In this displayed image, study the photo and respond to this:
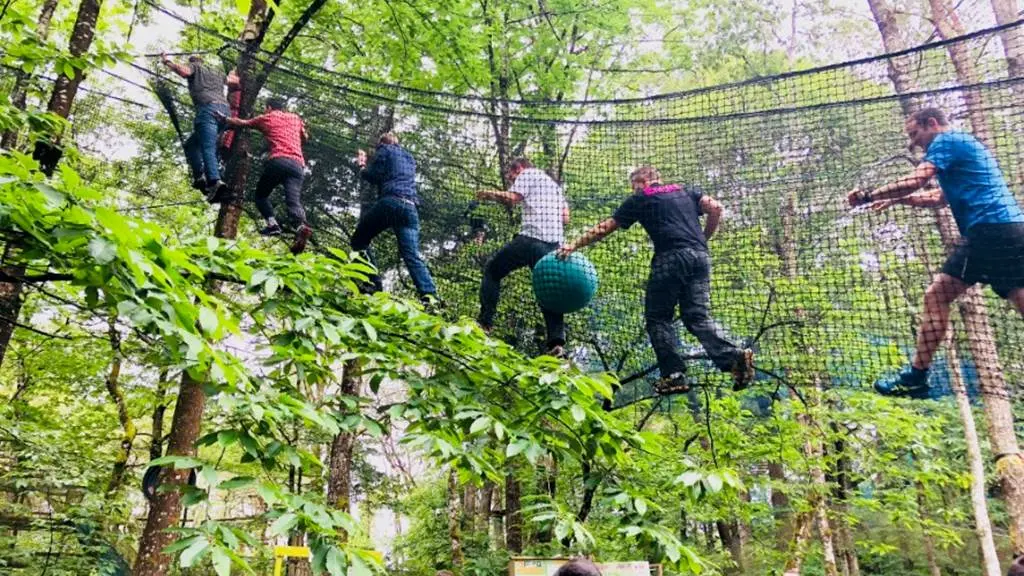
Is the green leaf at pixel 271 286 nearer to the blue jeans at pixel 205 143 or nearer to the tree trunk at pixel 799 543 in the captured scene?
the blue jeans at pixel 205 143

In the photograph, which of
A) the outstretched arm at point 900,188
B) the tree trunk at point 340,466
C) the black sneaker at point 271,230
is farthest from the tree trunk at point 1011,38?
the tree trunk at point 340,466

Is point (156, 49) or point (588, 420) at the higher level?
point (156, 49)

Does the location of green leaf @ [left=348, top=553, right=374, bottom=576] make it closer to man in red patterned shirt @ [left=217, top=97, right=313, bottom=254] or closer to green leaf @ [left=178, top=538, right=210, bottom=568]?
green leaf @ [left=178, top=538, right=210, bottom=568]

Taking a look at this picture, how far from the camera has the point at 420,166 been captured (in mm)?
3996

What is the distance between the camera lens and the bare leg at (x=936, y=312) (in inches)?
105

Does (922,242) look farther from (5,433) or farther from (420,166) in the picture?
(5,433)

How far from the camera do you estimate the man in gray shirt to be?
3490mm

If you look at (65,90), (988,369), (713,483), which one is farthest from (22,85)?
(988,369)

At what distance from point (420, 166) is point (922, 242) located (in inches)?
103

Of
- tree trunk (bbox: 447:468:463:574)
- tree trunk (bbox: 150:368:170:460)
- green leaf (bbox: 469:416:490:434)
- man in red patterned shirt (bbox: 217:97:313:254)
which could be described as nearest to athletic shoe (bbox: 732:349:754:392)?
green leaf (bbox: 469:416:490:434)

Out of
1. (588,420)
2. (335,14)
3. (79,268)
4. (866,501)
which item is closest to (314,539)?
(79,268)

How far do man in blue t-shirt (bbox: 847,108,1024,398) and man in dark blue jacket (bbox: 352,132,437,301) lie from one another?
6.60 feet

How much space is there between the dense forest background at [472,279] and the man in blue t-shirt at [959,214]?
20 cm

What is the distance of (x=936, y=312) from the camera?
2.70 metres
